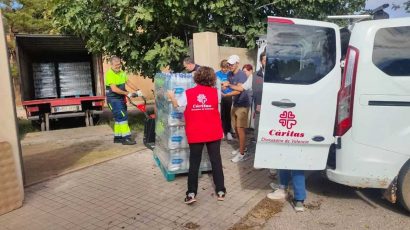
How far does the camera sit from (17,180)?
432 centimetres

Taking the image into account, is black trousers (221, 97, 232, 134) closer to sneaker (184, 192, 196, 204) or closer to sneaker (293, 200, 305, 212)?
sneaker (184, 192, 196, 204)

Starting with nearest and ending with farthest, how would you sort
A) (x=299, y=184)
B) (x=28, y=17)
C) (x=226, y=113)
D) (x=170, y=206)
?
1. (x=299, y=184)
2. (x=170, y=206)
3. (x=226, y=113)
4. (x=28, y=17)

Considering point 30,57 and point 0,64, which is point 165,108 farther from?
point 30,57

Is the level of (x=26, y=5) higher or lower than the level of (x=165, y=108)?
higher

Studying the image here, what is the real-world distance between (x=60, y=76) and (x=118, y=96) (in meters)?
5.13

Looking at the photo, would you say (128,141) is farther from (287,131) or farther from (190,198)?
(287,131)

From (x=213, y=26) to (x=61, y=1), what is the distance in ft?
13.0

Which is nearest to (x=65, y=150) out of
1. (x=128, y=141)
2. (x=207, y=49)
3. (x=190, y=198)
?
(x=128, y=141)

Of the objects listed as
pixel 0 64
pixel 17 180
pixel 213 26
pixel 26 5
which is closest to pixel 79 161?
pixel 17 180

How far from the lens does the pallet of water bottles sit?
493 cm

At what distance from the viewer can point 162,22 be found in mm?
8969

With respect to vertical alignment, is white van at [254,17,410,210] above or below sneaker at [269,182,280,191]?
above

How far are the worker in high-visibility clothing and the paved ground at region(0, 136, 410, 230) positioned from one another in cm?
208

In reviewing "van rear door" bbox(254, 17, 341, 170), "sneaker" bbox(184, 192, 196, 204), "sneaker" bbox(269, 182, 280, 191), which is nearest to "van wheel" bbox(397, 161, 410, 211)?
"van rear door" bbox(254, 17, 341, 170)
